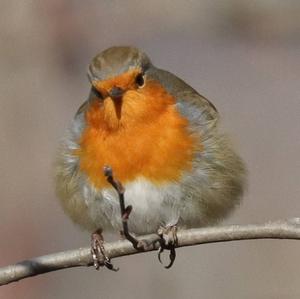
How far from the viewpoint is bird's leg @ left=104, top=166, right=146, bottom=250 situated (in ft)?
14.0

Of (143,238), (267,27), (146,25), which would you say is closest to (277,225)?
Answer: (143,238)

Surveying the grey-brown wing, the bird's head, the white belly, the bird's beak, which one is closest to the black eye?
the bird's head

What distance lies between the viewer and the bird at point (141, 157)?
5258mm

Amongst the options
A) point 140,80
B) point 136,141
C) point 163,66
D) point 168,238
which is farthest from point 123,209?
point 163,66

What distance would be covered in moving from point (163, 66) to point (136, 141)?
282 centimetres

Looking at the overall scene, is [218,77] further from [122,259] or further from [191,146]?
[191,146]

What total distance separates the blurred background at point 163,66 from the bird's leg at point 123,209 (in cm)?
226

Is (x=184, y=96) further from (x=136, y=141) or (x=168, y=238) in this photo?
(x=168, y=238)

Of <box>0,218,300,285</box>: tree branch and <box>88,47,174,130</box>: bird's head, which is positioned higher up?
<box>88,47,174,130</box>: bird's head

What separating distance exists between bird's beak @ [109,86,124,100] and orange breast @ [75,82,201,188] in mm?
55

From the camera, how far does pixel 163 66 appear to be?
318 inches

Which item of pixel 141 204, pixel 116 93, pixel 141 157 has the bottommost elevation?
pixel 141 204

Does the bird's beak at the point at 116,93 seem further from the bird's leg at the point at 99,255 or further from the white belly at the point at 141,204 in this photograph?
the bird's leg at the point at 99,255

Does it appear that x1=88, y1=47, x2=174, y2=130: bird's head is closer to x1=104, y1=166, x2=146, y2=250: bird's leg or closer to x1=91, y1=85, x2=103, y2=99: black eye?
x1=91, y1=85, x2=103, y2=99: black eye
